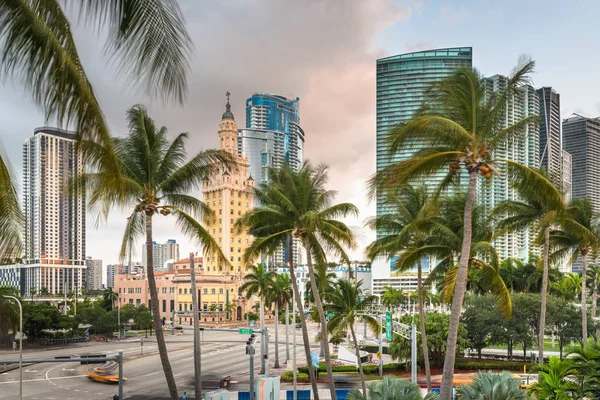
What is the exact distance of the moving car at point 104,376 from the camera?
4234 centimetres

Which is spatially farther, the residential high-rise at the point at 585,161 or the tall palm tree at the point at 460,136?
the residential high-rise at the point at 585,161

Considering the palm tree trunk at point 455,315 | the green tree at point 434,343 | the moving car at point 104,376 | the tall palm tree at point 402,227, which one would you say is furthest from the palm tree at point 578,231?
the moving car at point 104,376

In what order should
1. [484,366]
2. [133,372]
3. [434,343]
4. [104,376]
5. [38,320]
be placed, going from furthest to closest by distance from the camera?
[38,320] → [133,372] → [484,366] → [104,376] → [434,343]

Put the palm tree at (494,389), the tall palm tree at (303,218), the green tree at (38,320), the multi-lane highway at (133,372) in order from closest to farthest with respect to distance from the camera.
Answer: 1. the palm tree at (494,389)
2. the tall palm tree at (303,218)
3. the multi-lane highway at (133,372)
4. the green tree at (38,320)

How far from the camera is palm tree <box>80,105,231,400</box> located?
19484mm

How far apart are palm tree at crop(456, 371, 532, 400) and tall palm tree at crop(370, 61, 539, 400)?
5.68 ft

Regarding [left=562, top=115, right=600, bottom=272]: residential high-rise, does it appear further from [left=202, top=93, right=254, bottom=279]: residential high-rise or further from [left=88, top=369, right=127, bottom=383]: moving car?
[left=88, top=369, right=127, bottom=383]: moving car

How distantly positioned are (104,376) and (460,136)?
39.9 metres

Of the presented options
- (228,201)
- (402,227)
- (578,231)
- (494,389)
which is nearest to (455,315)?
(494,389)

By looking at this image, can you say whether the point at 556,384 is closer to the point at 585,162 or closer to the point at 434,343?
the point at 434,343

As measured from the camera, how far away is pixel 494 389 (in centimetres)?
1211

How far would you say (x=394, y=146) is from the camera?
1448cm

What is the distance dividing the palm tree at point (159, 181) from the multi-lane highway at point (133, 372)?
20379 millimetres

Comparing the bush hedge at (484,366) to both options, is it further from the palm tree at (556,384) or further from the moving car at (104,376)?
the palm tree at (556,384)
